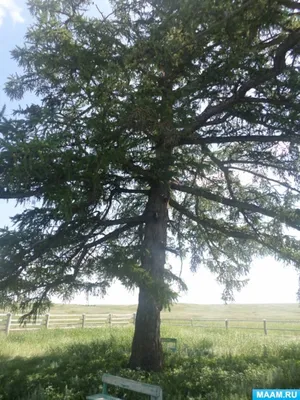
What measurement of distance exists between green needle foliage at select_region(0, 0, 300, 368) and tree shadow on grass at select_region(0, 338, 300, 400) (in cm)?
171

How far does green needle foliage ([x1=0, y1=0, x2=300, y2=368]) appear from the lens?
6340 millimetres

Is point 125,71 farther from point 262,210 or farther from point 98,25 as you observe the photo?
point 262,210

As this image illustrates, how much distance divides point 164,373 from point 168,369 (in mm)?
520

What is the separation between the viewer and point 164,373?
27.2 feet

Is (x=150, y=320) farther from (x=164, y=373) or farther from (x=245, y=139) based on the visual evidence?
(x=245, y=139)

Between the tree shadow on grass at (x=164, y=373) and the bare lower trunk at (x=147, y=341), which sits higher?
the bare lower trunk at (x=147, y=341)

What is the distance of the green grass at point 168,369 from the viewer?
7031 mm

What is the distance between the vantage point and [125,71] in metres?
7.53

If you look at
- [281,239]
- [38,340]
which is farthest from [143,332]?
[38,340]

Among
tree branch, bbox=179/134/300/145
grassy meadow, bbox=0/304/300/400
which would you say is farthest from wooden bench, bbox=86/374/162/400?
tree branch, bbox=179/134/300/145

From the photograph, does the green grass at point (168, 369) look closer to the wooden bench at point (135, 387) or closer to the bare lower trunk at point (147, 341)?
the bare lower trunk at point (147, 341)

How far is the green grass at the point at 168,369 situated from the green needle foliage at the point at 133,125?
178cm

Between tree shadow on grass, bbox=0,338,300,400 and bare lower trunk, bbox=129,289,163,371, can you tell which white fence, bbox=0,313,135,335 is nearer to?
tree shadow on grass, bbox=0,338,300,400

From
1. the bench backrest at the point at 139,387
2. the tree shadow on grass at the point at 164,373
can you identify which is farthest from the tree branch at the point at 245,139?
the bench backrest at the point at 139,387
